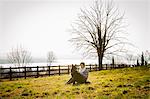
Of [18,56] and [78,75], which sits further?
[18,56]

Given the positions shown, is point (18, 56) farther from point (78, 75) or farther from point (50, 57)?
point (78, 75)

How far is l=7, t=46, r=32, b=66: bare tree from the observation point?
105 feet

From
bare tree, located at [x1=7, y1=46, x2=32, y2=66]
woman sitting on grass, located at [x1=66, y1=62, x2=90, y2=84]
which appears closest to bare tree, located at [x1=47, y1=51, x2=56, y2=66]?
bare tree, located at [x1=7, y1=46, x2=32, y2=66]

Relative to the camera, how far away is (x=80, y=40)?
18.6 m

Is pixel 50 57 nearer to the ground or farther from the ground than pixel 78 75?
farther from the ground

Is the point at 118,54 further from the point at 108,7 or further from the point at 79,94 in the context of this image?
the point at 79,94

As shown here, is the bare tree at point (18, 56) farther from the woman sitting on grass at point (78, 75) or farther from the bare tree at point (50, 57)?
the woman sitting on grass at point (78, 75)

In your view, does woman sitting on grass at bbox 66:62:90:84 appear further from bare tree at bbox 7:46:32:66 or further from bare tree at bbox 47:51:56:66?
bare tree at bbox 7:46:32:66

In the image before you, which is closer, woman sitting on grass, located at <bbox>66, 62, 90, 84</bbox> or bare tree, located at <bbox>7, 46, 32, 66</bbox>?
woman sitting on grass, located at <bbox>66, 62, 90, 84</bbox>

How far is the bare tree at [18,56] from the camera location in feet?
105

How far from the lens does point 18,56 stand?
3344 cm

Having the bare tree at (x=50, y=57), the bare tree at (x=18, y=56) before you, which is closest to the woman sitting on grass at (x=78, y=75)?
the bare tree at (x=50, y=57)

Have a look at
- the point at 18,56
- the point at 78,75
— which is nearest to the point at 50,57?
the point at 18,56

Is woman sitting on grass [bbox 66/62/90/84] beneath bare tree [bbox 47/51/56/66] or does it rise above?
beneath
